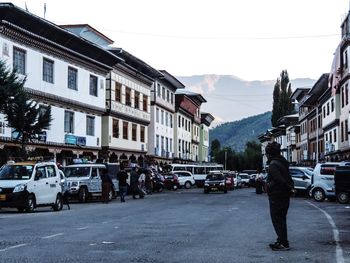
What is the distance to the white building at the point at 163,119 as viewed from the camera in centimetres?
6600

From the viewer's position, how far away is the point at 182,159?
82.7m

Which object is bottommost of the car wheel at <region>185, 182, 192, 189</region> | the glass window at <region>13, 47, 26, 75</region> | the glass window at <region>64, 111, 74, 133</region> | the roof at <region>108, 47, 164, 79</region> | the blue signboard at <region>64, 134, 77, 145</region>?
the car wheel at <region>185, 182, 192, 189</region>

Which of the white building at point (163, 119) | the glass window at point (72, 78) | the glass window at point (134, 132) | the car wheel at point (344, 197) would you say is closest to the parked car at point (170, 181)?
the glass window at point (134, 132)

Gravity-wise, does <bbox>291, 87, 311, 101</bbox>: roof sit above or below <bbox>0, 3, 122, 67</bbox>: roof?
above

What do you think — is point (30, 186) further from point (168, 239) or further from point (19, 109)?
point (168, 239)

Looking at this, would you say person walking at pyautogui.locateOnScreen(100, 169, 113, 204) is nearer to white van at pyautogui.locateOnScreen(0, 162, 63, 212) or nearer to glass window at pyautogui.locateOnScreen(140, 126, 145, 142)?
white van at pyautogui.locateOnScreen(0, 162, 63, 212)

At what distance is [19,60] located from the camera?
35.3 metres

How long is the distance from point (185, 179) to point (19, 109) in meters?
34.7

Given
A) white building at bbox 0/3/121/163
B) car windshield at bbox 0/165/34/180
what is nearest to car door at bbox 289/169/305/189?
white building at bbox 0/3/121/163

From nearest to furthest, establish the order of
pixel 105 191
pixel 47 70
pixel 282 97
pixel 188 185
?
pixel 105 191 → pixel 47 70 → pixel 188 185 → pixel 282 97

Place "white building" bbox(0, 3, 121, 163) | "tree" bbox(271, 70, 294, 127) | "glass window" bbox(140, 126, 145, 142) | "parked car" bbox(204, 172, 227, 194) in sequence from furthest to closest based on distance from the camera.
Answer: "tree" bbox(271, 70, 294, 127) → "glass window" bbox(140, 126, 145, 142) → "parked car" bbox(204, 172, 227, 194) → "white building" bbox(0, 3, 121, 163)

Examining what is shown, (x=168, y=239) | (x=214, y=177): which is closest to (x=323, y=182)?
(x=214, y=177)

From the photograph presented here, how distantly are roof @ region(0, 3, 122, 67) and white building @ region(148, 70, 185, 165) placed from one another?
17750mm

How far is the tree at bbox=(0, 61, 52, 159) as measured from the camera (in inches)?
1079
